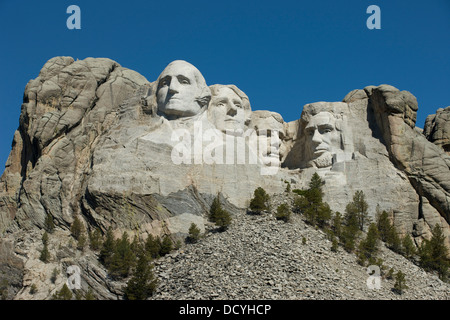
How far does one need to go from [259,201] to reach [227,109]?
5.57 m

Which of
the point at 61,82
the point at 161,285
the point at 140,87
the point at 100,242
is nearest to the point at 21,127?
the point at 61,82

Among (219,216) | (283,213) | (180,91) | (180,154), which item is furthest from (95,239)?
(180,91)

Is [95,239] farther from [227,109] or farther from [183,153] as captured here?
[227,109]

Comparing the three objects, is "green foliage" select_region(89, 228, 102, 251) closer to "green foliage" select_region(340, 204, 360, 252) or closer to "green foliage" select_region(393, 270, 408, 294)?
"green foliage" select_region(340, 204, 360, 252)

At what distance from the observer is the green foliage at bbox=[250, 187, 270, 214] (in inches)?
1415

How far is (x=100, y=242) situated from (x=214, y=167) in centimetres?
599

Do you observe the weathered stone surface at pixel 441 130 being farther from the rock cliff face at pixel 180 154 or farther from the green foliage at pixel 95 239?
the green foliage at pixel 95 239

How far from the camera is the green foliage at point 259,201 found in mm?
35938

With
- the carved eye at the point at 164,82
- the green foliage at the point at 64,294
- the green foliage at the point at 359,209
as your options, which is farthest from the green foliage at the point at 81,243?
the green foliage at the point at 359,209

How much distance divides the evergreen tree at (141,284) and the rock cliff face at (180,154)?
8.76 ft

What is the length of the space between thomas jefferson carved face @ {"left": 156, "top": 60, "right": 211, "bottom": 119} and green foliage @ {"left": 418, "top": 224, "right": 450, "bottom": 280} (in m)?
10.8

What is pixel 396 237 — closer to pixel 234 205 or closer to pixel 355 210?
pixel 355 210

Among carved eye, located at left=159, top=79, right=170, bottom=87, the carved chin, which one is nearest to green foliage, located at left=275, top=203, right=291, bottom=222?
the carved chin

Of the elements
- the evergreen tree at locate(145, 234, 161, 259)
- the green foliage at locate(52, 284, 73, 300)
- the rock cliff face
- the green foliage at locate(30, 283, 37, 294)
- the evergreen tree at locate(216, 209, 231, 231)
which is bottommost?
the green foliage at locate(52, 284, 73, 300)
